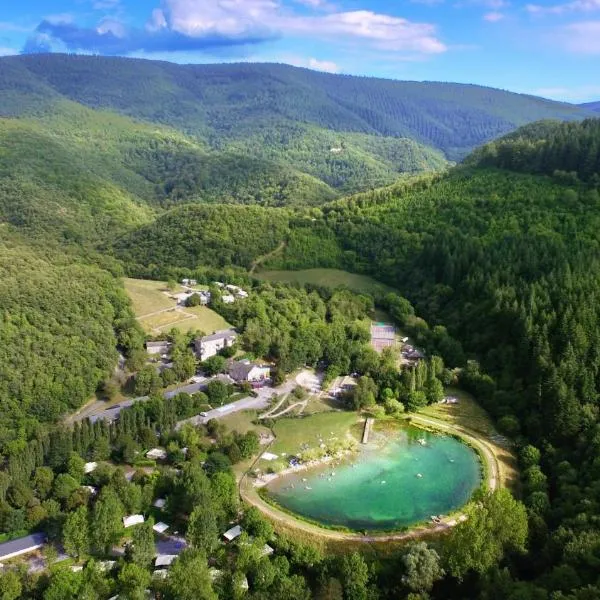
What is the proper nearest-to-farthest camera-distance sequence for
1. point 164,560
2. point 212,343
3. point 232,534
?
point 164,560, point 232,534, point 212,343

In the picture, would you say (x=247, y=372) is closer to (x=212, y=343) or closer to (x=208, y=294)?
(x=212, y=343)

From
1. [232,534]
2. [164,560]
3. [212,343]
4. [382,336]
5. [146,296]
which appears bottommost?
[164,560]

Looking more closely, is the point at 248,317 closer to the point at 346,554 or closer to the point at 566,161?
the point at 346,554

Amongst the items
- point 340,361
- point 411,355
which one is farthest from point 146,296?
point 411,355

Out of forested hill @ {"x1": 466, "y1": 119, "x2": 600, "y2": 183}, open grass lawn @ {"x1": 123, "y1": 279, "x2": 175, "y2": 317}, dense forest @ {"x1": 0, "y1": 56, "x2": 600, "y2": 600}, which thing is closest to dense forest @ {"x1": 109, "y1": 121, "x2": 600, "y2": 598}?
dense forest @ {"x1": 0, "y1": 56, "x2": 600, "y2": 600}

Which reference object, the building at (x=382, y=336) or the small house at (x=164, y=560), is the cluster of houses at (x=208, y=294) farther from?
the small house at (x=164, y=560)
